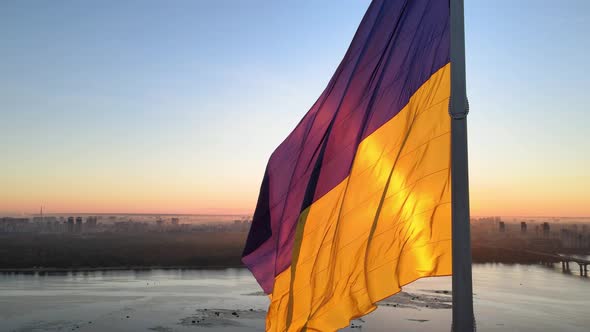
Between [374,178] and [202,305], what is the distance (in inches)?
1762

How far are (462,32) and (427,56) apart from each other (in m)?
0.72

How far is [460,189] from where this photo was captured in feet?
11.9

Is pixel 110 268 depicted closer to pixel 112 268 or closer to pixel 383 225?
pixel 112 268

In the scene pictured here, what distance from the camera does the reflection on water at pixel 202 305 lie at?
37.3m

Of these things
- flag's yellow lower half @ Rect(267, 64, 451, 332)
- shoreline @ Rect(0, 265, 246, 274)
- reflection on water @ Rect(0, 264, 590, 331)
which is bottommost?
shoreline @ Rect(0, 265, 246, 274)

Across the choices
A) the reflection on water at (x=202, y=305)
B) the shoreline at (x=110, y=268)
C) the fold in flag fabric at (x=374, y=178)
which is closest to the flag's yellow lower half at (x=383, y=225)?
the fold in flag fabric at (x=374, y=178)

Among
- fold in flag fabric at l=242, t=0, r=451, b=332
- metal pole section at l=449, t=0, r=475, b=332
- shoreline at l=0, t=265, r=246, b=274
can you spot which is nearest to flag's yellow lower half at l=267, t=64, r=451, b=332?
fold in flag fabric at l=242, t=0, r=451, b=332

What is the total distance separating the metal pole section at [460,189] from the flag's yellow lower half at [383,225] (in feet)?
1.76

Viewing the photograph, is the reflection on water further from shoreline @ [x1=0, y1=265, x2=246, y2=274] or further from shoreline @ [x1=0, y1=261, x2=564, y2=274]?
shoreline @ [x1=0, y1=265, x2=246, y2=274]

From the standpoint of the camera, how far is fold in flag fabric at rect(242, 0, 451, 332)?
444cm

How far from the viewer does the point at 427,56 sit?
453cm

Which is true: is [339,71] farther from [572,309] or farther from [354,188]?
[572,309]

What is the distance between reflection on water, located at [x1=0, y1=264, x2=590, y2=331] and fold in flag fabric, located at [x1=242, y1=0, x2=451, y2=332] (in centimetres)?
3059

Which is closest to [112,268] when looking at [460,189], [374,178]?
[374,178]
